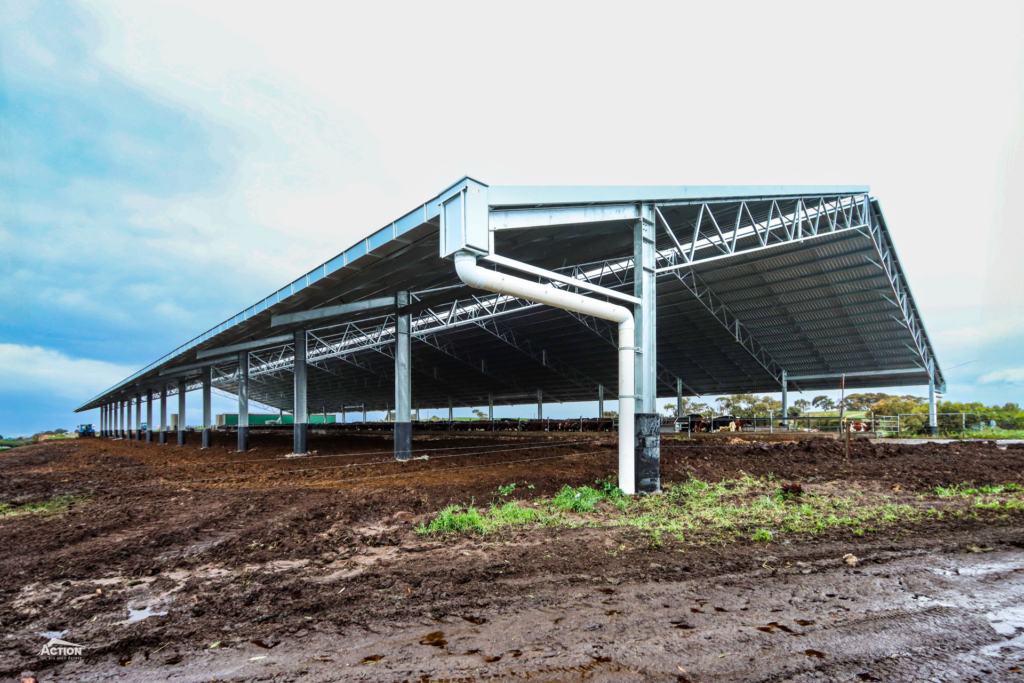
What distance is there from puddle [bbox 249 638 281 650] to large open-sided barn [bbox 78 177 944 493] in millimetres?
6695

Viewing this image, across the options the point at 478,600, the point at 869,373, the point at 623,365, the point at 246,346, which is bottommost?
the point at 478,600

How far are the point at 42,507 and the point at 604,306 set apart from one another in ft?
43.6

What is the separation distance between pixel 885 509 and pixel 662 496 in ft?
12.8

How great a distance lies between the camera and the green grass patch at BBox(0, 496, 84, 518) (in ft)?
36.7

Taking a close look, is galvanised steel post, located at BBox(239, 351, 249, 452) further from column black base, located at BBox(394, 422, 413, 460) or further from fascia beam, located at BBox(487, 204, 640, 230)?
fascia beam, located at BBox(487, 204, 640, 230)

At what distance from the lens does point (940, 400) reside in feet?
119

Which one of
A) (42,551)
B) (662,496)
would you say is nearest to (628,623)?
(662,496)

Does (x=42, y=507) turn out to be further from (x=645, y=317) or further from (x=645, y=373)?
(x=645, y=317)

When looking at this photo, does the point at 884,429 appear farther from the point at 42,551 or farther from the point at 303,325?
the point at 42,551

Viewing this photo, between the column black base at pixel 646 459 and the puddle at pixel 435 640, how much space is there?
25.7ft

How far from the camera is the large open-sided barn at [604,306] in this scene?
1176 cm

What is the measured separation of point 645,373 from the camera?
1213 cm

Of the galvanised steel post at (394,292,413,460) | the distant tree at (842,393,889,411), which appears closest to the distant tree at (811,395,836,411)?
the distant tree at (842,393,889,411)

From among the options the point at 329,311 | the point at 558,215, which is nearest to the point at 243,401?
the point at 329,311
